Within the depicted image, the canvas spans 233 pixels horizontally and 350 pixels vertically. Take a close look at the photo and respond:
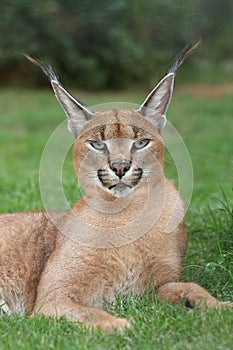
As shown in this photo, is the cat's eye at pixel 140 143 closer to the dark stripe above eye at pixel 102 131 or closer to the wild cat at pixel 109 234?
the wild cat at pixel 109 234

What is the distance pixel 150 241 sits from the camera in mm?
4684

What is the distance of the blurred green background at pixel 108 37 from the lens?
15.3 metres

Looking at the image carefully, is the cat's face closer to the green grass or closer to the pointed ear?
the pointed ear

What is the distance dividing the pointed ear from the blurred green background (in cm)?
1025

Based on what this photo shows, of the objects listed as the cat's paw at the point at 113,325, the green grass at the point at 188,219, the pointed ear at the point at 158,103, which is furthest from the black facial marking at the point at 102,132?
the cat's paw at the point at 113,325

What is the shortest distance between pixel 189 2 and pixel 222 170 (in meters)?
7.00

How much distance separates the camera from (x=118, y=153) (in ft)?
15.0

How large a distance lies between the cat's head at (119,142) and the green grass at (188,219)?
0.65 metres

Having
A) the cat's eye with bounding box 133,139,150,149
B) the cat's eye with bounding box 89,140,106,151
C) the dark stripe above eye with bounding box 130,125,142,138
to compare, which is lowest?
the cat's eye with bounding box 133,139,150,149

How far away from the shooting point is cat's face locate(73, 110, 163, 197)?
4.57 metres

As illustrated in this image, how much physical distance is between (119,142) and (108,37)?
11.7 m

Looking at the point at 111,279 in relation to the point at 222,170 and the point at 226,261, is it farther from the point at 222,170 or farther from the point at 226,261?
the point at 222,170

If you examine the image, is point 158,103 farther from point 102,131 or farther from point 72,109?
point 72,109

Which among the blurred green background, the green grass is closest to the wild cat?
the green grass
